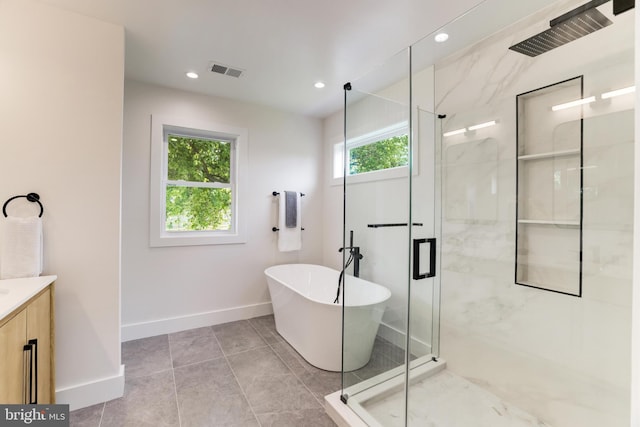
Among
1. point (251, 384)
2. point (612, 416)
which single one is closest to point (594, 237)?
point (612, 416)

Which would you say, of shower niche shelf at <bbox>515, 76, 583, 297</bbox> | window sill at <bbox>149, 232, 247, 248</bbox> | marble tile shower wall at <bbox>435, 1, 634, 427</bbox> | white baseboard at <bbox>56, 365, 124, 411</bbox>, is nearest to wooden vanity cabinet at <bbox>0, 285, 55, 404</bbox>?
white baseboard at <bbox>56, 365, 124, 411</bbox>

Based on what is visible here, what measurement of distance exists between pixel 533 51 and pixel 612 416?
2.04 meters

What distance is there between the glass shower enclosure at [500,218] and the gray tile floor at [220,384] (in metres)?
0.27

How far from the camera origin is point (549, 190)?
5.49 ft

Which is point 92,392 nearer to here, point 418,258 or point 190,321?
point 190,321

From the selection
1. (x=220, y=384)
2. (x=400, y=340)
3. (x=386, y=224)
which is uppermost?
(x=386, y=224)

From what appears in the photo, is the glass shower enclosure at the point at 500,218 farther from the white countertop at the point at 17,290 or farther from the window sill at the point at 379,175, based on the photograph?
the white countertop at the point at 17,290

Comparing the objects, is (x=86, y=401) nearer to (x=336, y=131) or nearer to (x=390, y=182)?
(x=390, y=182)

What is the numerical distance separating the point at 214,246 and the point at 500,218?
2.73m

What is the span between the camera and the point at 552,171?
165cm

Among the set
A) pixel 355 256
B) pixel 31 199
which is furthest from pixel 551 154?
pixel 31 199

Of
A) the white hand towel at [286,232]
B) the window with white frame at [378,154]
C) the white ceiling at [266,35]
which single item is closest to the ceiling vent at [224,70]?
the white ceiling at [266,35]

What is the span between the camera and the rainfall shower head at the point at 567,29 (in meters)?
1.44

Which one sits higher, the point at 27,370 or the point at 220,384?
the point at 27,370
